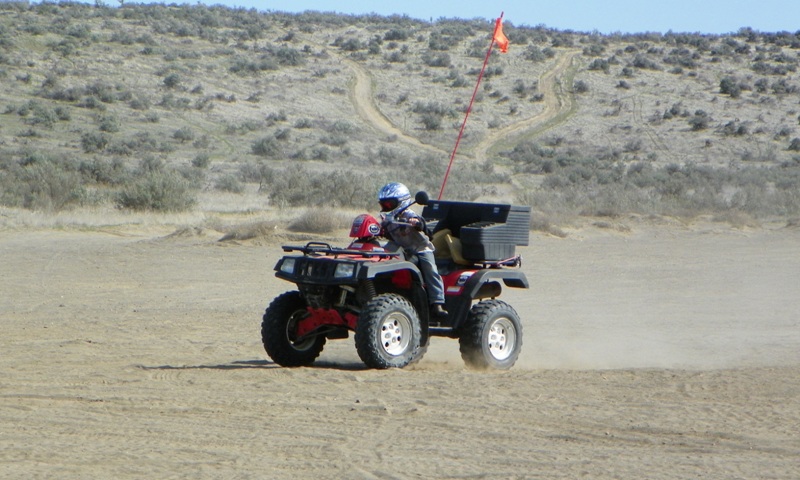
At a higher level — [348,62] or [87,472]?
[348,62]

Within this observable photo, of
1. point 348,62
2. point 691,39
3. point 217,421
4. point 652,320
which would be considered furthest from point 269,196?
point 691,39

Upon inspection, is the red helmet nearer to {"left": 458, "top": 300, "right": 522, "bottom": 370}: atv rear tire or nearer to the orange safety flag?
{"left": 458, "top": 300, "right": 522, "bottom": 370}: atv rear tire

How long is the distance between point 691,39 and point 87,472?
78695 millimetres

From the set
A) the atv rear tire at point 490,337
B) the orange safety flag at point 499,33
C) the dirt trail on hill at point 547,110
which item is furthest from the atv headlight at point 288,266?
the dirt trail on hill at point 547,110

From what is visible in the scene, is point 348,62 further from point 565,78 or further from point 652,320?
point 652,320

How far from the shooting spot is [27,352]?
410 inches

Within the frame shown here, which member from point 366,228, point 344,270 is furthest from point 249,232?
point 344,270

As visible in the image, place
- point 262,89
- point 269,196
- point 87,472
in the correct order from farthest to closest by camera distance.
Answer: point 262,89 < point 269,196 < point 87,472

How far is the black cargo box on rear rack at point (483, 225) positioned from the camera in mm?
9641

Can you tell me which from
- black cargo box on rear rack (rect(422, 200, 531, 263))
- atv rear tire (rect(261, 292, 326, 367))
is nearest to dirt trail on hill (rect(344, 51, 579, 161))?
black cargo box on rear rack (rect(422, 200, 531, 263))

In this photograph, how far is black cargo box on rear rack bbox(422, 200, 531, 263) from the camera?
31.6 feet

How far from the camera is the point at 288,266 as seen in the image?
913cm

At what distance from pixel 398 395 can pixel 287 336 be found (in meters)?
2.02

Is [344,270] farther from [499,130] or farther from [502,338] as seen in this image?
[499,130]
